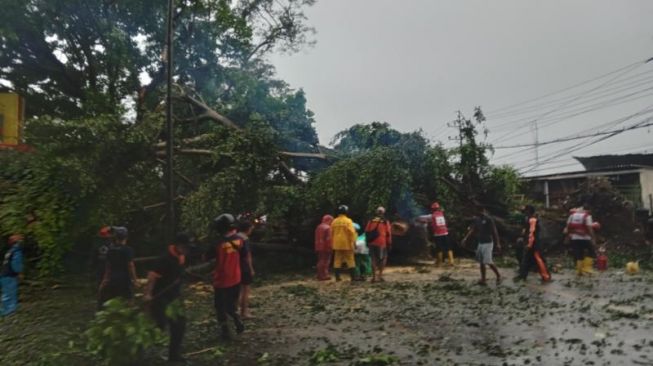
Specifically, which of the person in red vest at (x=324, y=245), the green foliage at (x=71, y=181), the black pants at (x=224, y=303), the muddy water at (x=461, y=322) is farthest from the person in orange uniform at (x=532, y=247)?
the green foliage at (x=71, y=181)

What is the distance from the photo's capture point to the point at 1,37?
1867 centimetres

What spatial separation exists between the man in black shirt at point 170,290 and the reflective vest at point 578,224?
8496 millimetres

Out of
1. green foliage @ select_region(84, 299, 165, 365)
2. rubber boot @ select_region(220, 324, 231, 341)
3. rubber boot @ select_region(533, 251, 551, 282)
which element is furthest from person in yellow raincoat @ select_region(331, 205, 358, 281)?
green foliage @ select_region(84, 299, 165, 365)

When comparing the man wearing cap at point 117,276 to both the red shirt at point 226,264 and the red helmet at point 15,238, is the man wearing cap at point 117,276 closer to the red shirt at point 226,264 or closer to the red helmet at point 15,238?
the red shirt at point 226,264

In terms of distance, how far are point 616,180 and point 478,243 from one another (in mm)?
18441

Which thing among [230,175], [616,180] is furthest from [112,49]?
[616,180]

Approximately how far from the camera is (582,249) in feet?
38.9

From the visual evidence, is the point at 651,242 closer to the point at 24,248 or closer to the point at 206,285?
the point at 206,285

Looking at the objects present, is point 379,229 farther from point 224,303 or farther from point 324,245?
point 224,303

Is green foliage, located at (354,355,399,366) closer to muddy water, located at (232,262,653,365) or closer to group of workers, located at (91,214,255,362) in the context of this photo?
muddy water, located at (232,262,653,365)

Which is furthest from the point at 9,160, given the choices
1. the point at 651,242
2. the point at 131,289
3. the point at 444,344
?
the point at 651,242

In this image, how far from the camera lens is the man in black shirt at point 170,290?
235 inches

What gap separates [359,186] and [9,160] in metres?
8.29

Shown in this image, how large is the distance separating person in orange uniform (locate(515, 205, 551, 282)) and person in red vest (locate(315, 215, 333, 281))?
404 cm
